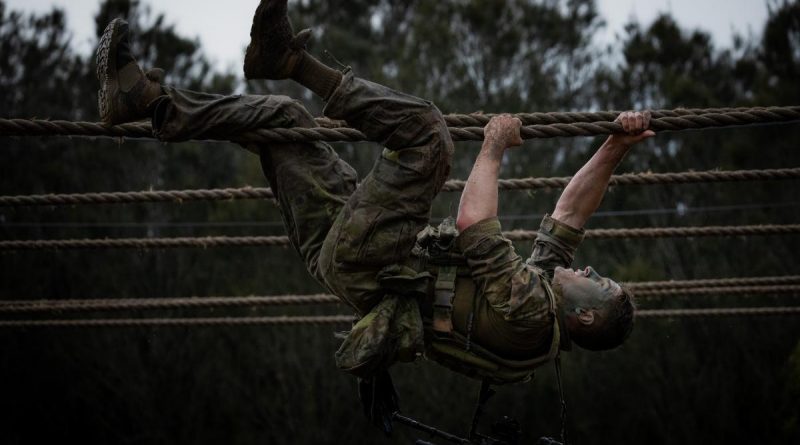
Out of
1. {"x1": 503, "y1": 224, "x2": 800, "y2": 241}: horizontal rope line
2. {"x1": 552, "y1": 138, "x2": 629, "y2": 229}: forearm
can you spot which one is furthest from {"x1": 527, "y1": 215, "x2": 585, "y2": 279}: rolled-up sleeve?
{"x1": 503, "y1": 224, "x2": 800, "y2": 241}: horizontal rope line

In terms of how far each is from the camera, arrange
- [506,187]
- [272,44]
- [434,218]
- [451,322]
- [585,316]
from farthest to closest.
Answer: [434,218] < [506,187] < [585,316] < [451,322] < [272,44]

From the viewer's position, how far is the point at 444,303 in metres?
2.62

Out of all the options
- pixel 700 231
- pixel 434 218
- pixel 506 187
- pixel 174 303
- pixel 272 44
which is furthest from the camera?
pixel 434 218

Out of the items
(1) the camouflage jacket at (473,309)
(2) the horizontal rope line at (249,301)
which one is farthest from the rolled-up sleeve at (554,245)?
(2) the horizontal rope line at (249,301)

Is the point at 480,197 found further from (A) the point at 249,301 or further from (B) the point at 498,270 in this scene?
(A) the point at 249,301

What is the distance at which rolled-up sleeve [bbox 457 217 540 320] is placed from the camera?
250 centimetres

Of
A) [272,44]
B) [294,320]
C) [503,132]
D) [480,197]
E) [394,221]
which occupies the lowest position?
[294,320]

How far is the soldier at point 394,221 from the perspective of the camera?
252cm

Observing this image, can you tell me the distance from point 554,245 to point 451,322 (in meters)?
0.60

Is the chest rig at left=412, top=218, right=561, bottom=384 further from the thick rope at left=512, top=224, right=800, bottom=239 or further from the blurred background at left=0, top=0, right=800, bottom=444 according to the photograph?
the blurred background at left=0, top=0, right=800, bottom=444

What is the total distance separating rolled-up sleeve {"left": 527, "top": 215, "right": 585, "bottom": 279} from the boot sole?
1500 millimetres

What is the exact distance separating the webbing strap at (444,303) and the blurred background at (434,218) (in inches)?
297

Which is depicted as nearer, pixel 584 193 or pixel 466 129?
pixel 466 129

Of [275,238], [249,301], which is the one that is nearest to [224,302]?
[249,301]
